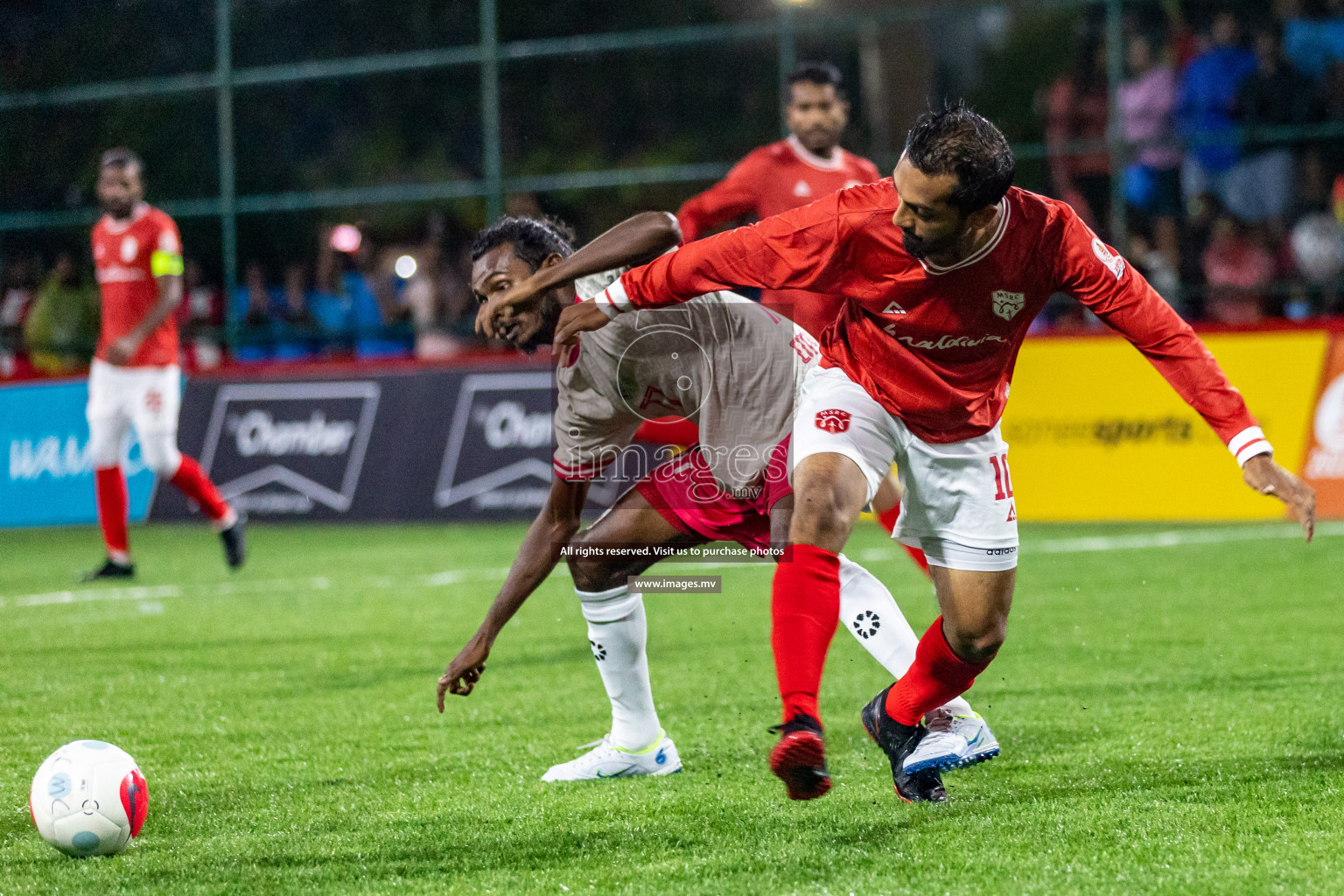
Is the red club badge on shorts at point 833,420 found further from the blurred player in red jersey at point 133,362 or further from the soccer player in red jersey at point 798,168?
the blurred player in red jersey at point 133,362

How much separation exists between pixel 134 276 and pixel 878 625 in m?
6.68

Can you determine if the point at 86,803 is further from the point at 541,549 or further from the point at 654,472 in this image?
the point at 654,472

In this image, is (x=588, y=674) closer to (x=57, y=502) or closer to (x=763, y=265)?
(x=763, y=265)

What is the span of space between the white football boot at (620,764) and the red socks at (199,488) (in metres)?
5.52

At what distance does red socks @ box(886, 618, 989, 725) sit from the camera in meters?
4.01

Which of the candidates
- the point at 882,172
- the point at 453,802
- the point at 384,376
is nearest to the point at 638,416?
the point at 453,802

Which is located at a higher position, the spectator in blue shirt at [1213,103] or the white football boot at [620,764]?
the spectator in blue shirt at [1213,103]

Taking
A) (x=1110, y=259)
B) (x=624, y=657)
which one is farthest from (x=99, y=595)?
(x=1110, y=259)

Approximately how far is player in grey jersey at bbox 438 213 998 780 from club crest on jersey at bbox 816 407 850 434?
0.43 meters

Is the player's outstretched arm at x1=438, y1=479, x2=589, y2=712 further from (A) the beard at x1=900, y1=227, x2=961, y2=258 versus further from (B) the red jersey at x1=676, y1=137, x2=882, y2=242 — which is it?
(B) the red jersey at x1=676, y1=137, x2=882, y2=242

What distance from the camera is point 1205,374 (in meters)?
3.70

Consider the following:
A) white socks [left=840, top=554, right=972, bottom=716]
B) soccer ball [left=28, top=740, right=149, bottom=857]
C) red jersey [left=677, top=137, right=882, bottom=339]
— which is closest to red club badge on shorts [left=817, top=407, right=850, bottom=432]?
white socks [left=840, top=554, right=972, bottom=716]

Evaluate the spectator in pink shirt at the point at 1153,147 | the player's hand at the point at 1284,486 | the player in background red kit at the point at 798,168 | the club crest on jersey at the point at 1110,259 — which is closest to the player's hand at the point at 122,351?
the player in background red kit at the point at 798,168

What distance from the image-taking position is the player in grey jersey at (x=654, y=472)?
4.31 m
